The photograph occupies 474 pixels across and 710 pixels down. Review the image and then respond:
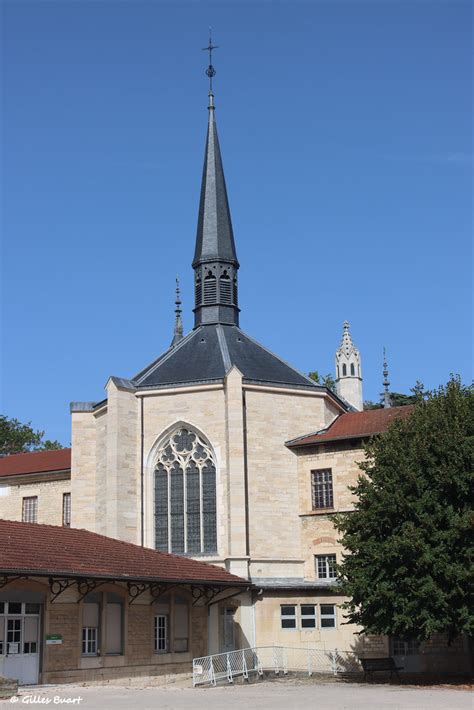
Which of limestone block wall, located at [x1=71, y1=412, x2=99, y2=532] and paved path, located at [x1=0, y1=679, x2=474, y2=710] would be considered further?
limestone block wall, located at [x1=71, y1=412, x2=99, y2=532]

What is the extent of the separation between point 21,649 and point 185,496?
1175 cm

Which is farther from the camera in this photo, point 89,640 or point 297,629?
point 297,629

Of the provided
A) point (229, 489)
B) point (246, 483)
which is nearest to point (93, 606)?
point (229, 489)

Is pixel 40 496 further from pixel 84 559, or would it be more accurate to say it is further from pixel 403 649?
pixel 403 649

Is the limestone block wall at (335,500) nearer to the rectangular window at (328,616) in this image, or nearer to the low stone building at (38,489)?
the rectangular window at (328,616)

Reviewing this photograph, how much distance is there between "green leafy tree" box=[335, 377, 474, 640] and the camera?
24859 mm

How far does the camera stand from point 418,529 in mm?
25375

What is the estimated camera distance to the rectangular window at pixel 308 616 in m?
33.2

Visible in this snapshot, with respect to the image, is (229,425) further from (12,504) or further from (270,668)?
(12,504)

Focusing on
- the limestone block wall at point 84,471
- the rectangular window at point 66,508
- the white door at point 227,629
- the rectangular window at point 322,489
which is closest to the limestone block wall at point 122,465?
the limestone block wall at point 84,471

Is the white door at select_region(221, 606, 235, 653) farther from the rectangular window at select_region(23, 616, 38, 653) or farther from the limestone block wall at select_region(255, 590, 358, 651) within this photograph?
the rectangular window at select_region(23, 616, 38, 653)

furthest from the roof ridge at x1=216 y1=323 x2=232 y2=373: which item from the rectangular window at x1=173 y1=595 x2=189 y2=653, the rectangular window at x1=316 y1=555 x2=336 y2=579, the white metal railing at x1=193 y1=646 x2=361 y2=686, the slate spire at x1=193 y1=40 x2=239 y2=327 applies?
the white metal railing at x1=193 y1=646 x2=361 y2=686

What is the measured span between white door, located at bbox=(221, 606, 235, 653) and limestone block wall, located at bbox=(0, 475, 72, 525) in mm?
11020

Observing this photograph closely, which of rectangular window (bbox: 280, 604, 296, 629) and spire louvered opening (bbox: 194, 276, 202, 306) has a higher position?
spire louvered opening (bbox: 194, 276, 202, 306)
